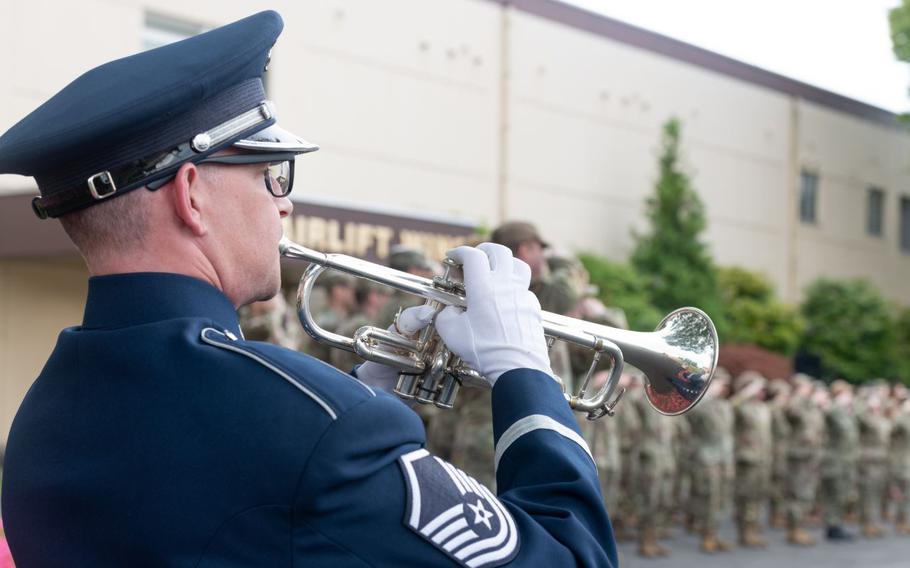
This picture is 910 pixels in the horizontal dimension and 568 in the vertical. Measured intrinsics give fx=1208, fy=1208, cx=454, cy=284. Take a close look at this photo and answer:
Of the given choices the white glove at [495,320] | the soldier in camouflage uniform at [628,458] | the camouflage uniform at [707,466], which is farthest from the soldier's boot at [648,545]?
the white glove at [495,320]

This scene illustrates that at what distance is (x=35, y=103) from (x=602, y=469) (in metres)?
7.71

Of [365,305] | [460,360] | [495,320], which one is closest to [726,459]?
[365,305]

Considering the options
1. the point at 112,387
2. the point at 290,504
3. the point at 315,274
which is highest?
the point at 315,274

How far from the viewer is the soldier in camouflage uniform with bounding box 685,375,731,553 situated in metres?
13.6

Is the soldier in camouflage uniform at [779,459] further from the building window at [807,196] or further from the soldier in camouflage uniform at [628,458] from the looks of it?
the building window at [807,196]

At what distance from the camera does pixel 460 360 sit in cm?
238

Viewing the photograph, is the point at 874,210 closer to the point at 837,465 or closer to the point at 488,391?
the point at 837,465

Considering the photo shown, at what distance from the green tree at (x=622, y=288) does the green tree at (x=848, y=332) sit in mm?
6866

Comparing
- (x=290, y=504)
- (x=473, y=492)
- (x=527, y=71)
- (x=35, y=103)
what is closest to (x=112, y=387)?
(x=290, y=504)

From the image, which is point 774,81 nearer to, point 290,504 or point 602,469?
point 602,469

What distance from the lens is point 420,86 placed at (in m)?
18.5

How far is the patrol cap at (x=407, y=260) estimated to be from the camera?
8.15m

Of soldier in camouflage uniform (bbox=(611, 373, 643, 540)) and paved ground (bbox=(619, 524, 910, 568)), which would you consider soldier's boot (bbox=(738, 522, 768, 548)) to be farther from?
soldier in camouflage uniform (bbox=(611, 373, 643, 540))

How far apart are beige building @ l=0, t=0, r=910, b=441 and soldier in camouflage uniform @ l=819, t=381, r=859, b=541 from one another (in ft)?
19.0
